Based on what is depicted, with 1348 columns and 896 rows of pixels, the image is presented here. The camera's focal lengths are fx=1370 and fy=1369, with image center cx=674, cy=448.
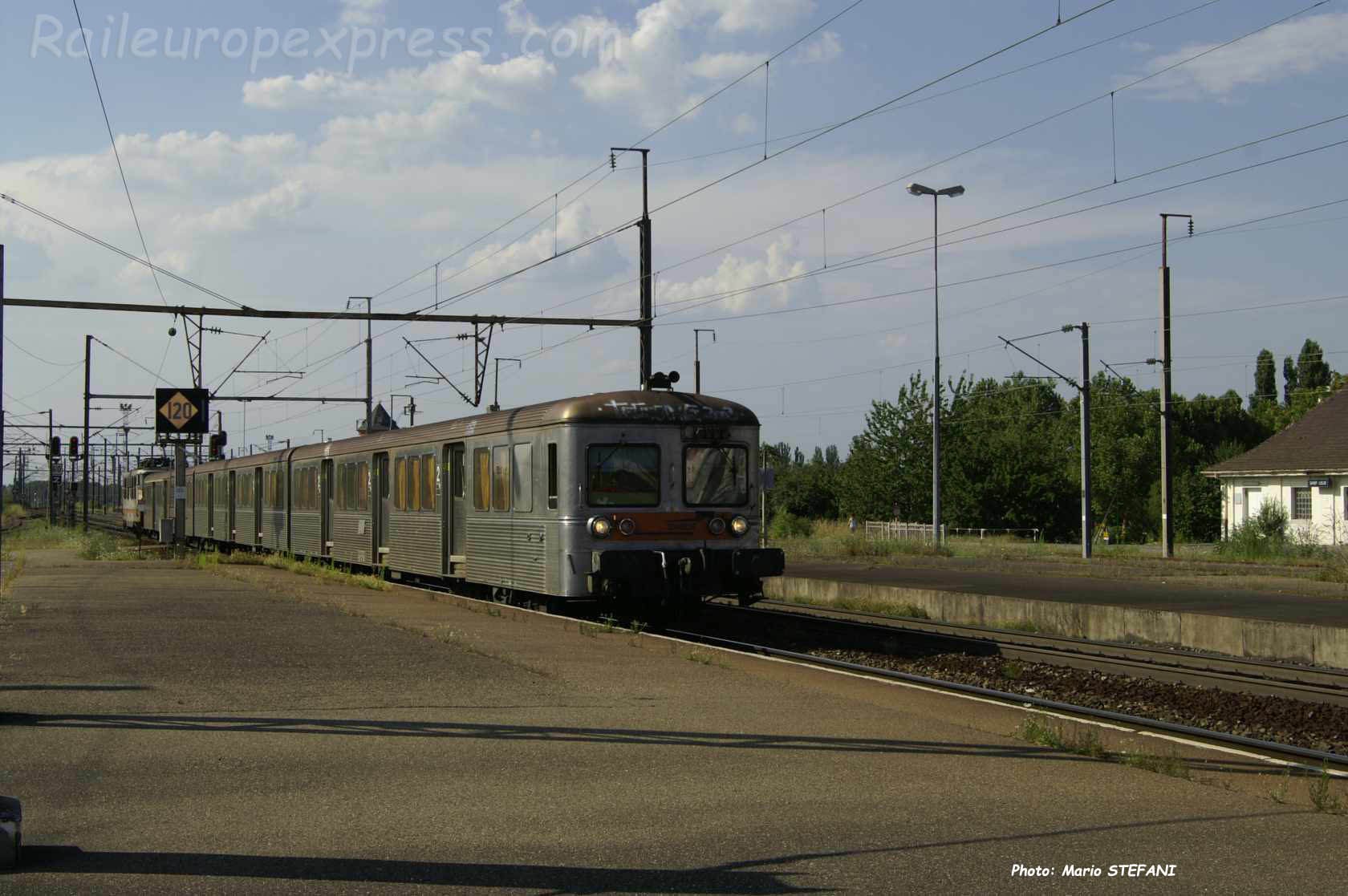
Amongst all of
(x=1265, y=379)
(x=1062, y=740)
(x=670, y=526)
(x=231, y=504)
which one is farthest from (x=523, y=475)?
(x=1265, y=379)

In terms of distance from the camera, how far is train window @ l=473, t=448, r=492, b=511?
18.8 metres

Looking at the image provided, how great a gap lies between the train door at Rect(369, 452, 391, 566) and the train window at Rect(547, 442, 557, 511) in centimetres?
815

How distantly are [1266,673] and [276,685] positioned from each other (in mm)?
9992

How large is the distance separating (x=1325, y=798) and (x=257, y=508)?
31.9 meters

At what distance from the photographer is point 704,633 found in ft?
58.4

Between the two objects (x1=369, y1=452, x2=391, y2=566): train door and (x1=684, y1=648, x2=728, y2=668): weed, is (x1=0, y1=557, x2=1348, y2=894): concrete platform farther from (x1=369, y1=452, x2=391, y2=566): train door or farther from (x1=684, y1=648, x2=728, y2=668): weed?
(x1=369, y1=452, x2=391, y2=566): train door

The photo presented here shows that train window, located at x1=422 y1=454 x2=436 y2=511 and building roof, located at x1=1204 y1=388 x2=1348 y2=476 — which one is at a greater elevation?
building roof, located at x1=1204 y1=388 x2=1348 y2=476

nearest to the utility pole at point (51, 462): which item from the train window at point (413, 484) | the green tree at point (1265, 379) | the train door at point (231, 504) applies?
the train door at point (231, 504)

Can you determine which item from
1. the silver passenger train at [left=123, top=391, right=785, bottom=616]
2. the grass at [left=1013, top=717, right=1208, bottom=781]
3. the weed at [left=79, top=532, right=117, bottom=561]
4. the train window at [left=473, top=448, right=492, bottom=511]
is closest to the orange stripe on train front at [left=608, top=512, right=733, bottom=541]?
the silver passenger train at [left=123, top=391, right=785, bottom=616]

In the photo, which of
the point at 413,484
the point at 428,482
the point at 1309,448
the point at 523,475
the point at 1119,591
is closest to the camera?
the point at 523,475

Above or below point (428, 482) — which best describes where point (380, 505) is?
below

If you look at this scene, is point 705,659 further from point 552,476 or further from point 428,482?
point 428,482

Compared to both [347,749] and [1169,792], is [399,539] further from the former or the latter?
[1169,792]

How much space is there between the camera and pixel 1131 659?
49.9 feet
